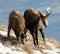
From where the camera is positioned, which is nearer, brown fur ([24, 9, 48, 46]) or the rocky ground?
the rocky ground

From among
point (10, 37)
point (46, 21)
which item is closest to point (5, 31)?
point (10, 37)

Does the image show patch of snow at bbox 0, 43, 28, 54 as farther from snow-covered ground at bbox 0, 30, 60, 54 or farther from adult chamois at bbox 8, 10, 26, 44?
adult chamois at bbox 8, 10, 26, 44

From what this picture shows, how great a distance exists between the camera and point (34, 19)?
29.1 metres

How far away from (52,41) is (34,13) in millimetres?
5438

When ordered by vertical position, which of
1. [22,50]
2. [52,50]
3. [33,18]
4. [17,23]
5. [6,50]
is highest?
[33,18]

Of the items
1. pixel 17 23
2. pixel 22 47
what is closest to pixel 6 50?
pixel 22 47

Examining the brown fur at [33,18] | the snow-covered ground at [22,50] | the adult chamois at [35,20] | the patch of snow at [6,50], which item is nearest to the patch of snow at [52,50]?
the snow-covered ground at [22,50]

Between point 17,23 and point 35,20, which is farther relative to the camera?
point 35,20

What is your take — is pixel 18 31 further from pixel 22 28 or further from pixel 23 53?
pixel 23 53

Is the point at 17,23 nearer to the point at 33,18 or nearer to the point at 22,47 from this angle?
the point at 33,18

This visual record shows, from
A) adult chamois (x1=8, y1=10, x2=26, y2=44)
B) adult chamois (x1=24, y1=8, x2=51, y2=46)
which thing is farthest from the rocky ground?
adult chamois (x1=24, y1=8, x2=51, y2=46)

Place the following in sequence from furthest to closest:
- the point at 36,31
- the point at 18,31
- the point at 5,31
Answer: the point at 5,31
the point at 36,31
the point at 18,31

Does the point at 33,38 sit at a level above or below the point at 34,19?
below

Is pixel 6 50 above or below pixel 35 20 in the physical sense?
below
